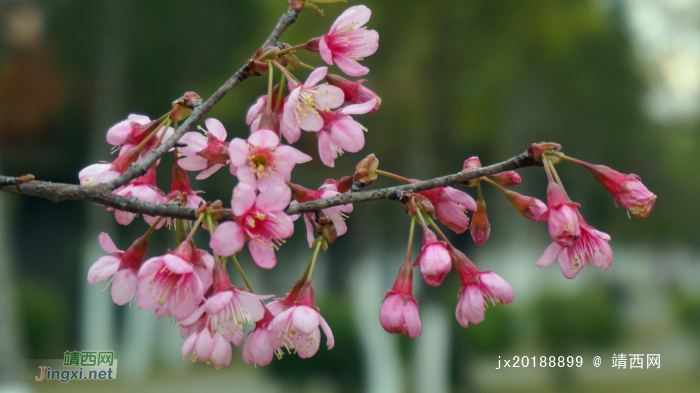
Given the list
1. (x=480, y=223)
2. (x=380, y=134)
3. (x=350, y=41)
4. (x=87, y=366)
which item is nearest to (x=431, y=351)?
(x=380, y=134)

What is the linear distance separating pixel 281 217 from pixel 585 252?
16.8 inches

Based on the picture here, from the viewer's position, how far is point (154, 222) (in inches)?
29.5

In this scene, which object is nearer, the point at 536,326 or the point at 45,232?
the point at 536,326

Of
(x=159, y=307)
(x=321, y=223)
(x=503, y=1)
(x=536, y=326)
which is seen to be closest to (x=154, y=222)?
(x=159, y=307)

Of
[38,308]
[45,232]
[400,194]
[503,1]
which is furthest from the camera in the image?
[45,232]

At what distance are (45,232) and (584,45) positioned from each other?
8.58 meters

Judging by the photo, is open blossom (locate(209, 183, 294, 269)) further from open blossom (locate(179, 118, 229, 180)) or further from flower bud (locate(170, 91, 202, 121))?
flower bud (locate(170, 91, 202, 121))

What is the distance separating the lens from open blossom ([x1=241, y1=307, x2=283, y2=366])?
714mm

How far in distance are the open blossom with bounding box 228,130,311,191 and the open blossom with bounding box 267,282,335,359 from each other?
17cm

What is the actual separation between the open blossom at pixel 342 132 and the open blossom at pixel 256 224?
0.51ft

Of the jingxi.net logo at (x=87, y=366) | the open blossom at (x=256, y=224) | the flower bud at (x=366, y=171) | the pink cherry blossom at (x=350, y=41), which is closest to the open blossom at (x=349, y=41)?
the pink cherry blossom at (x=350, y=41)

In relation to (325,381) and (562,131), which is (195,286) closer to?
(325,381)

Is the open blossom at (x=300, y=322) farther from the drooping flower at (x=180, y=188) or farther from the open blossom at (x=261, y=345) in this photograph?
the drooping flower at (x=180, y=188)

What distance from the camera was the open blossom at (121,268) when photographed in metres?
0.77
